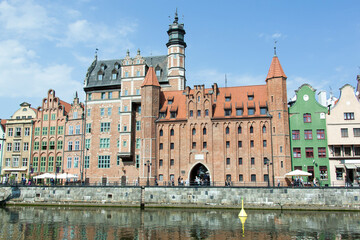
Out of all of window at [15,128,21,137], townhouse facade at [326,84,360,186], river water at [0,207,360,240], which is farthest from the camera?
window at [15,128,21,137]

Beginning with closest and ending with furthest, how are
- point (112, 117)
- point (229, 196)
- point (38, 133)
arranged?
point (229, 196) < point (112, 117) < point (38, 133)

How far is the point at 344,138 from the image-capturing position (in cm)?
5181

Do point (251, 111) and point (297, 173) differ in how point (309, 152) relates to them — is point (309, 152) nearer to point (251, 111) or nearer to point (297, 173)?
point (297, 173)

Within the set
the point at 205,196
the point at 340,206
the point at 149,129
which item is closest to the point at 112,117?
the point at 149,129

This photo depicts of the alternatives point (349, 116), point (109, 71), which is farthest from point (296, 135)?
point (109, 71)

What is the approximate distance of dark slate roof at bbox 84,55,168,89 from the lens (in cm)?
6469

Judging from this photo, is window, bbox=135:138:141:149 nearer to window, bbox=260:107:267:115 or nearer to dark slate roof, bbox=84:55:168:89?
dark slate roof, bbox=84:55:168:89

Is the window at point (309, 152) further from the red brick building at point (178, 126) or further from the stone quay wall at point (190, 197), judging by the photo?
the stone quay wall at point (190, 197)

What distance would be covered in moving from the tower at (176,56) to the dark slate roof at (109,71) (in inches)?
66.0

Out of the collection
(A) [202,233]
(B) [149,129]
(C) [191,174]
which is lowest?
(A) [202,233]

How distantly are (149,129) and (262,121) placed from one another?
18149mm

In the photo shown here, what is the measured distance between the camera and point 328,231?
29.9 meters

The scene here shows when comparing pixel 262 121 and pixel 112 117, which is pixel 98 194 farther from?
pixel 262 121

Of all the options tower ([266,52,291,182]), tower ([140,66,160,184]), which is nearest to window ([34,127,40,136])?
tower ([140,66,160,184])
